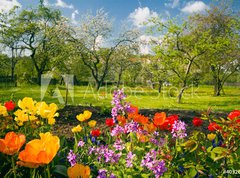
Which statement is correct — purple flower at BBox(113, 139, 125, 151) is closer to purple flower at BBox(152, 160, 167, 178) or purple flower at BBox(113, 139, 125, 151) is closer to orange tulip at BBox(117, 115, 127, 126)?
orange tulip at BBox(117, 115, 127, 126)

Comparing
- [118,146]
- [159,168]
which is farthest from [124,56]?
[159,168]

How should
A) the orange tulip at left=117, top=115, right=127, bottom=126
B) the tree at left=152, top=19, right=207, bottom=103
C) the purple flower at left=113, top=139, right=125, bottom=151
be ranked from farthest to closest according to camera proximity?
the tree at left=152, top=19, right=207, bottom=103, the orange tulip at left=117, top=115, right=127, bottom=126, the purple flower at left=113, top=139, right=125, bottom=151

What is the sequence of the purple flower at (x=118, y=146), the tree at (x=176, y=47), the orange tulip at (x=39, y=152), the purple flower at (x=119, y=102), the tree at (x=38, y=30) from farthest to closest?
the tree at (x=38, y=30) → the tree at (x=176, y=47) → the purple flower at (x=119, y=102) → the purple flower at (x=118, y=146) → the orange tulip at (x=39, y=152)

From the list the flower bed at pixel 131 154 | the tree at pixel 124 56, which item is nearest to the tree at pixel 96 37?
the tree at pixel 124 56

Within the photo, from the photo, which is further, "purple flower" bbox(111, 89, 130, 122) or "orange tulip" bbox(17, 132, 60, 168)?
"purple flower" bbox(111, 89, 130, 122)

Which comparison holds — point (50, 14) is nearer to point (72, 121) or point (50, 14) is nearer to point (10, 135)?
point (72, 121)

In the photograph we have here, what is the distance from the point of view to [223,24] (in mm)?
27375

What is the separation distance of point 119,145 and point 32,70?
157 ft

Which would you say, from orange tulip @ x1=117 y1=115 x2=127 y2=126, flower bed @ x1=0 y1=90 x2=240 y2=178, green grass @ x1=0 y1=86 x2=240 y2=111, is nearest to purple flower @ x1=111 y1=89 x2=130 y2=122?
flower bed @ x1=0 y1=90 x2=240 y2=178

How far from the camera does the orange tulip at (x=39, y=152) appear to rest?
50.6 inches

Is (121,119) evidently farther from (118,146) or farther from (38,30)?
(38,30)

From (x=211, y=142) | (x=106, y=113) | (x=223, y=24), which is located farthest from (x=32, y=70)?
(x=211, y=142)

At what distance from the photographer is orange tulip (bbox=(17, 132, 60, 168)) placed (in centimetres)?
128

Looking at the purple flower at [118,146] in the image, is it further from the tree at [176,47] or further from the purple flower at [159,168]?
the tree at [176,47]
